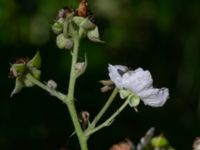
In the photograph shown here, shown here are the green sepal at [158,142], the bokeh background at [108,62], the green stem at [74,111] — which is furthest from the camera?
the bokeh background at [108,62]

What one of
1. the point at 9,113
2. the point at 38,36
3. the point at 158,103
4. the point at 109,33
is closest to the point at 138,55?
the point at 109,33

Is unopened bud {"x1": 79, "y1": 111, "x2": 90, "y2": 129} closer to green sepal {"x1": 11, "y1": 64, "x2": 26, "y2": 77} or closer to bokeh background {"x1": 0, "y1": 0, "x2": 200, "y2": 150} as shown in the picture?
green sepal {"x1": 11, "y1": 64, "x2": 26, "y2": 77}

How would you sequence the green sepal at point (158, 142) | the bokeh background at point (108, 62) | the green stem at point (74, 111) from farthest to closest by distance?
the bokeh background at point (108, 62), the green stem at point (74, 111), the green sepal at point (158, 142)

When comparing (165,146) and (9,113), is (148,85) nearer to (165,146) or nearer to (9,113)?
(165,146)

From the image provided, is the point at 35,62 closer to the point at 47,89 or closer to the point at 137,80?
the point at 47,89

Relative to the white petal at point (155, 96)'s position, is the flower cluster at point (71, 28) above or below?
above

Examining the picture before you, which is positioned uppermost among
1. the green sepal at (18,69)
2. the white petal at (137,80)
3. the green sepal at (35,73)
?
the green sepal at (18,69)

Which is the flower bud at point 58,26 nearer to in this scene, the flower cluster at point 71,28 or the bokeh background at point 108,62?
the flower cluster at point 71,28

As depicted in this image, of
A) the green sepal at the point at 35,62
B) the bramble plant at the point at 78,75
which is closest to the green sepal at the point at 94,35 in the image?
the bramble plant at the point at 78,75
